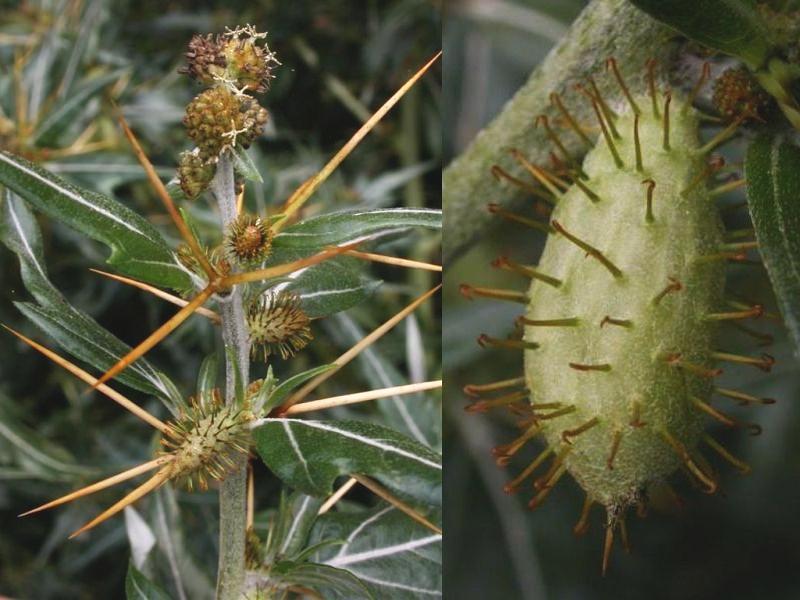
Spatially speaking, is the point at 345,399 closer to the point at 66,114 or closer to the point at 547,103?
the point at 547,103

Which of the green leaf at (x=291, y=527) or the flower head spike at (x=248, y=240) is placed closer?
the flower head spike at (x=248, y=240)

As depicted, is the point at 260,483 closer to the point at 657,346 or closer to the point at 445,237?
the point at 445,237

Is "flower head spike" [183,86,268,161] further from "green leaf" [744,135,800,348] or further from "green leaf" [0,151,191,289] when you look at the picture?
"green leaf" [744,135,800,348]

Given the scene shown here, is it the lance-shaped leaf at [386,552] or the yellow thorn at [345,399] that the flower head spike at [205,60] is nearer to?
the yellow thorn at [345,399]

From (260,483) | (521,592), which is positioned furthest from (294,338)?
(521,592)

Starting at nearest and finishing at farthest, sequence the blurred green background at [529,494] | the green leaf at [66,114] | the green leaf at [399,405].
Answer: the green leaf at [399,405] → the green leaf at [66,114] → the blurred green background at [529,494]

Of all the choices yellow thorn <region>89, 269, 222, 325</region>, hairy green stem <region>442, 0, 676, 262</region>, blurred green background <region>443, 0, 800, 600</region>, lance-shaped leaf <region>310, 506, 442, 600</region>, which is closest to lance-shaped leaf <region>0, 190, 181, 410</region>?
yellow thorn <region>89, 269, 222, 325</region>

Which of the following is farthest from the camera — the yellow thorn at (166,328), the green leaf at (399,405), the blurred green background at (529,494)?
the blurred green background at (529,494)

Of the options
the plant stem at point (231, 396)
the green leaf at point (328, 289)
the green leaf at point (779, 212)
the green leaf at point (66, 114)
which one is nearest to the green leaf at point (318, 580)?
the plant stem at point (231, 396)

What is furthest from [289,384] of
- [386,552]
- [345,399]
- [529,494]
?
[529,494]
